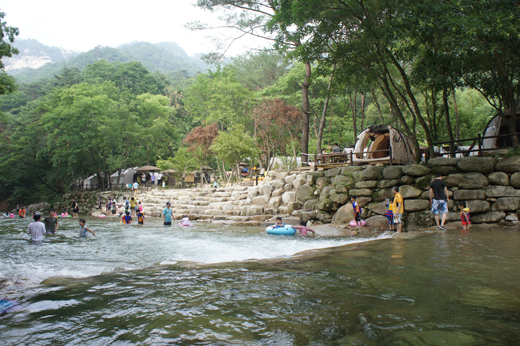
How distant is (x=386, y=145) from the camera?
647 inches

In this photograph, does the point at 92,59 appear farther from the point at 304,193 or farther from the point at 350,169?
the point at 350,169

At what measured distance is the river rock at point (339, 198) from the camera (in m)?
13.6

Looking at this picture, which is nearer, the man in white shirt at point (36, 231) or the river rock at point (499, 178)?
the man in white shirt at point (36, 231)

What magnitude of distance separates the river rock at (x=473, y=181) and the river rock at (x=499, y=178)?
0.49 feet

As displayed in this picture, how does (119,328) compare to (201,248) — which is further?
(201,248)

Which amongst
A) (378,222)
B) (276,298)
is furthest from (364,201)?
(276,298)

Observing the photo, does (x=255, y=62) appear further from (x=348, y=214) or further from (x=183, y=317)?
(x=183, y=317)

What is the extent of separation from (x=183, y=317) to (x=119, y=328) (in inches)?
25.1

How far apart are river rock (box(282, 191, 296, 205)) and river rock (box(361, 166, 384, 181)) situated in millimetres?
4280

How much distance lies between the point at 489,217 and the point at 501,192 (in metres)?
0.95

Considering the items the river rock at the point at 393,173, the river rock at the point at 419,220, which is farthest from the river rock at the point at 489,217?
the river rock at the point at 393,173

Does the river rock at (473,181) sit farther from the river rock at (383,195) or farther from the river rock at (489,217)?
the river rock at (383,195)

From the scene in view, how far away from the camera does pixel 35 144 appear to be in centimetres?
3488

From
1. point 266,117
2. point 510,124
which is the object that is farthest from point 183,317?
point 266,117
